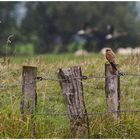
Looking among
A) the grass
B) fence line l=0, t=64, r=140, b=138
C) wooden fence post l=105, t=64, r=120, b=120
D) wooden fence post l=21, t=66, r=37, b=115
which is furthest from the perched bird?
wooden fence post l=21, t=66, r=37, b=115

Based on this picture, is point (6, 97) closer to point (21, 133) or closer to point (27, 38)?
point (21, 133)

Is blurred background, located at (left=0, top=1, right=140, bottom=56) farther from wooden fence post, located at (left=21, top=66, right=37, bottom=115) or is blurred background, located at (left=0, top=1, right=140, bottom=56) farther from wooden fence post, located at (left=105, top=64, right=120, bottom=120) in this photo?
wooden fence post, located at (left=21, top=66, right=37, bottom=115)

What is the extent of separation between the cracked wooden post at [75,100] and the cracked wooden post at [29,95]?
32 cm

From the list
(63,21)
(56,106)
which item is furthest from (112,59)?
(63,21)

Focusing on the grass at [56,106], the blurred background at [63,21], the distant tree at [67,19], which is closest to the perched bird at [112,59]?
the grass at [56,106]

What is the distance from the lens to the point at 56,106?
28.6ft

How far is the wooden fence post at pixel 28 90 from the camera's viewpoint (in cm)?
762

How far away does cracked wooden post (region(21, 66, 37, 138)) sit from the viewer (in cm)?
762

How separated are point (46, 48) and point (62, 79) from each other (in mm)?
57266

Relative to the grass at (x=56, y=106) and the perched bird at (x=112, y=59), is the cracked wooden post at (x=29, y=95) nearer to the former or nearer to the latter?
the grass at (x=56, y=106)

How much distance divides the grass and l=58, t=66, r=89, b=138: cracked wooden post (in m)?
0.19

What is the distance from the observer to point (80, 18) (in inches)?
2564

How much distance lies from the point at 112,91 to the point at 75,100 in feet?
2.19

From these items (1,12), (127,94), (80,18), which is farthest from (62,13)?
(127,94)
